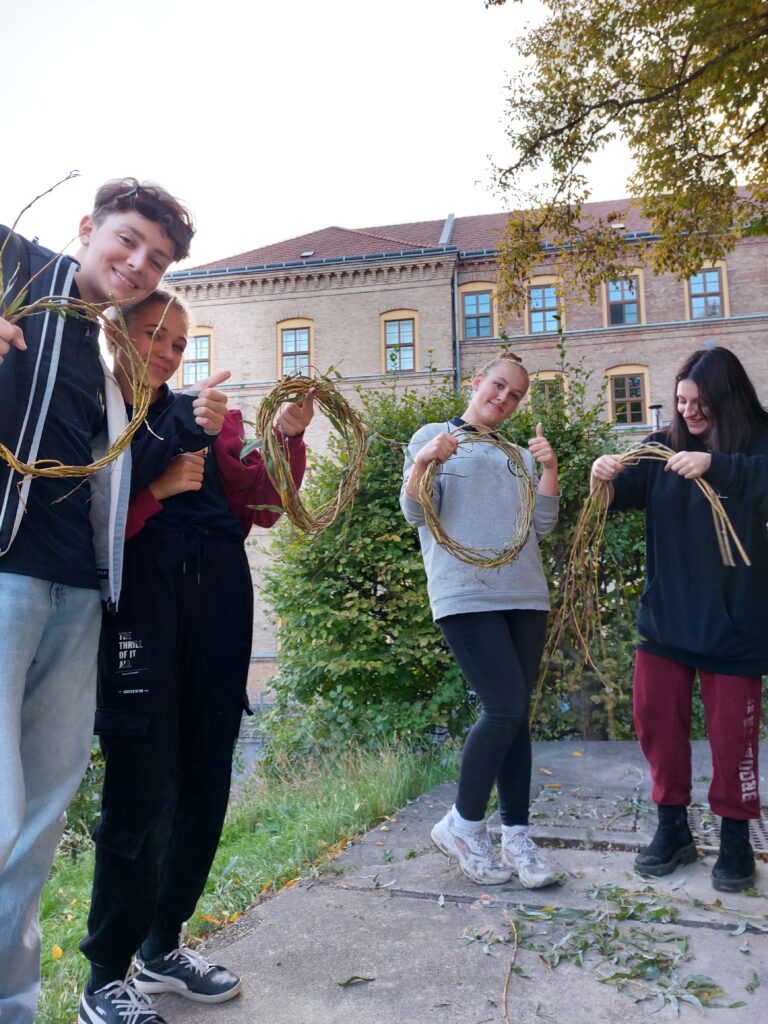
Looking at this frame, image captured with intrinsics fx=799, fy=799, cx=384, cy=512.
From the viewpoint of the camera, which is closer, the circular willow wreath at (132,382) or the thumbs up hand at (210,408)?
the circular willow wreath at (132,382)

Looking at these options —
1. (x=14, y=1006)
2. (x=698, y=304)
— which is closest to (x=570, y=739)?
(x=14, y=1006)

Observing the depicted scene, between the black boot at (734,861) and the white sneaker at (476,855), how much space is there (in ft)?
2.35

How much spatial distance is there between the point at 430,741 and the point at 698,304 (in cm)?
2249

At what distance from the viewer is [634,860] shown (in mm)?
3000

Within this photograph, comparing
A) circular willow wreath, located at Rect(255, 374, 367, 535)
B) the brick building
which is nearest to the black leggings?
circular willow wreath, located at Rect(255, 374, 367, 535)

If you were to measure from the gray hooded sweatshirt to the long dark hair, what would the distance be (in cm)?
68

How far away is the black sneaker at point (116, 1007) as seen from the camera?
70.5 inches

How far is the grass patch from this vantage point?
2.66m

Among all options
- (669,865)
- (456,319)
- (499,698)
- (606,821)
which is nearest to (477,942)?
(499,698)

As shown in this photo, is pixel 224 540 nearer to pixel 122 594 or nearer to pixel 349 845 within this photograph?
pixel 122 594

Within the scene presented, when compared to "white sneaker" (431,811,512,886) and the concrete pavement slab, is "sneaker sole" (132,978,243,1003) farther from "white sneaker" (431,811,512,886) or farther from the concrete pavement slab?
"white sneaker" (431,811,512,886)

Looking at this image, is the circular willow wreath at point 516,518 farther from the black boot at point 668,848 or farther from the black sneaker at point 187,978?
the black sneaker at point 187,978

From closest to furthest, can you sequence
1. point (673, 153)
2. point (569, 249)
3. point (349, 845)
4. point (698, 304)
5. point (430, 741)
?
1. point (349, 845)
2. point (430, 741)
3. point (673, 153)
4. point (569, 249)
5. point (698, 304)

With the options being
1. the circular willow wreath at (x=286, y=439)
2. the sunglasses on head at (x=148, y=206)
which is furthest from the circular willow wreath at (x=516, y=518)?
the sunglasses on head at (x=148, y=206)
